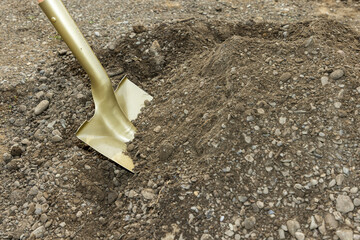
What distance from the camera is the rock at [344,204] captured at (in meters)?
1.92

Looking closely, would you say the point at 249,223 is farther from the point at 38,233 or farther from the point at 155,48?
the point at 155,48

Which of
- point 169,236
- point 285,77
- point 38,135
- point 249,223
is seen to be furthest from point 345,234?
point 38,135

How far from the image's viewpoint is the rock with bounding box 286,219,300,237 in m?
1.89

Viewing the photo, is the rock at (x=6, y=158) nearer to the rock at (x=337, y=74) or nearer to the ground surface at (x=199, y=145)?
the ground surface at (x=199, y=145)

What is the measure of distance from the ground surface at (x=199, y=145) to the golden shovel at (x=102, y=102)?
10 centimetres

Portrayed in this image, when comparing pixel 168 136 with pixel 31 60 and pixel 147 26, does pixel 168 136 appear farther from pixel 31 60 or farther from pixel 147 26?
pixel 31 60

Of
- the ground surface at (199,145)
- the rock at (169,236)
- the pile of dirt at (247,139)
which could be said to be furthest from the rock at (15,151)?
the rock at (169,236)

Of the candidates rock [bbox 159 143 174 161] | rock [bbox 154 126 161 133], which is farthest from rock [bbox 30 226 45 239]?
rock [bbox 154 126 161 133]

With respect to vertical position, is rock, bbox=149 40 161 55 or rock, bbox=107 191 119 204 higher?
rock, bbox=149 40 161 55

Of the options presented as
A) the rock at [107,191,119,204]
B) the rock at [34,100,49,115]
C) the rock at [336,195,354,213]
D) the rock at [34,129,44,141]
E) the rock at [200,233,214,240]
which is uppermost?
the rock at [34,100,49,115]

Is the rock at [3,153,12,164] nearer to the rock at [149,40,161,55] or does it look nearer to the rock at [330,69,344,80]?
the rock at [149,40,161,55]

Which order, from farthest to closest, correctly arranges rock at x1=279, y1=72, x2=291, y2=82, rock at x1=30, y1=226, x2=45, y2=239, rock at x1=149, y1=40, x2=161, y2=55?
1. rock at x1=149, y1=40, x2=161, y2=55
2. rock at x1=279, y1=72, x2=291, y2=82
3. rock at x1=30, y1=226, x2=45, y2=239

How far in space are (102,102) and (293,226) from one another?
161 cm

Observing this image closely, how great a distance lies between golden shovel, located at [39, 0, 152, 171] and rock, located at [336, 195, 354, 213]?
51.6 inches
